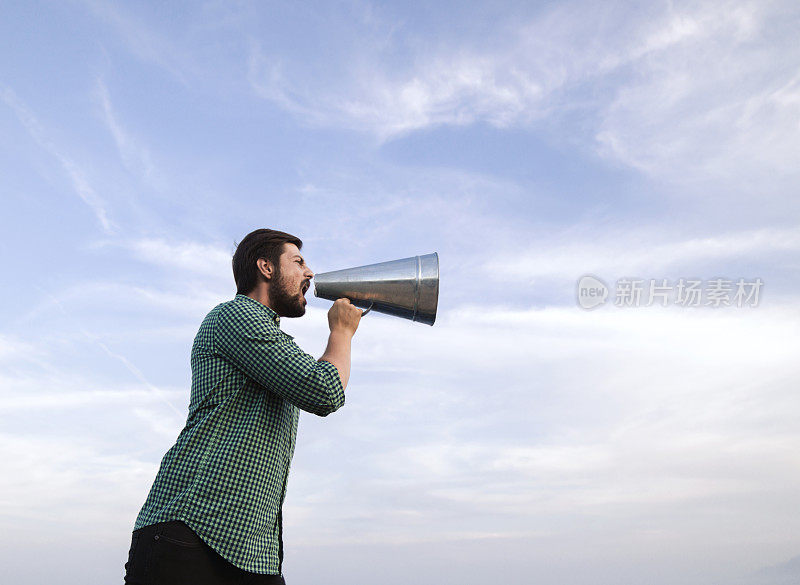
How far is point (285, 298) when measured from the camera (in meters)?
4.75

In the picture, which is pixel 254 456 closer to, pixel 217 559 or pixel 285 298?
pixel 217 559

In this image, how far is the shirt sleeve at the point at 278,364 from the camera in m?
4.21

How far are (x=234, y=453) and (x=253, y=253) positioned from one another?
1253 millimetres

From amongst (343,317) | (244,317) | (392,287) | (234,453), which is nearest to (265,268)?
(244,317)

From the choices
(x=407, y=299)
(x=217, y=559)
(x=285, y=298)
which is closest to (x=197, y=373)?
(x=285, y=298)

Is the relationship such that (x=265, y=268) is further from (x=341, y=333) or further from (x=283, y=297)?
(x=341, y=333)

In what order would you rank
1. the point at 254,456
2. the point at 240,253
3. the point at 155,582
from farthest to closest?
the point at 240,253 → the point at 254,456 → the point at 155,582

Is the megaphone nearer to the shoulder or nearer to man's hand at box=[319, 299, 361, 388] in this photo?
man's hand at box=[319, 299, 361, 388]

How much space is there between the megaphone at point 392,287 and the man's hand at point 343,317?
24 cm

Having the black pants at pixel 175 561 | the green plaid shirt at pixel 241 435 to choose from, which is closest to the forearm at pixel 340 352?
the green plaid shirt at pixel 241 435

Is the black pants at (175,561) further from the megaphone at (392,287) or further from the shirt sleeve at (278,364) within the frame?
the megaphone at (392,287)

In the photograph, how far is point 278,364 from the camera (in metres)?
4.25

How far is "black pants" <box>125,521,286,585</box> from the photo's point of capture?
3949mm

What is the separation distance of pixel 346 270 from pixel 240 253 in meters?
0.71
